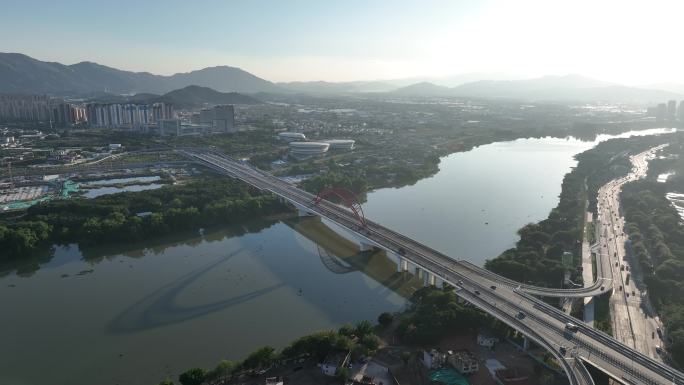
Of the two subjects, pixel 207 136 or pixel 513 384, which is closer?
pixel 513 384

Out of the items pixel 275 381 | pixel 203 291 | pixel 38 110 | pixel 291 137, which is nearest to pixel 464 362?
pixel 275 381

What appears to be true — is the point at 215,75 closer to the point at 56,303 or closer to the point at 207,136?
the point at 207,136

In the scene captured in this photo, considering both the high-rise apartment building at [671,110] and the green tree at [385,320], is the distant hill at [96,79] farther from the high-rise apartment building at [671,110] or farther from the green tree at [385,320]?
the green tree at [385,320]

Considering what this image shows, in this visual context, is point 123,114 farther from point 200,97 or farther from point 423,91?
point 423,91

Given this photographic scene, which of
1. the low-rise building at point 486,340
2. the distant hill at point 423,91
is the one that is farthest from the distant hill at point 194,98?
the distant hill at point 423,91

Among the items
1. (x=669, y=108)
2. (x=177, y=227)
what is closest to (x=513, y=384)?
(x=177, y=227)

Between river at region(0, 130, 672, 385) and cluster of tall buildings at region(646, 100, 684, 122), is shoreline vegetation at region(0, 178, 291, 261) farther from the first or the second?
cluster of tall buildings at region(646, 100, 684, 122)

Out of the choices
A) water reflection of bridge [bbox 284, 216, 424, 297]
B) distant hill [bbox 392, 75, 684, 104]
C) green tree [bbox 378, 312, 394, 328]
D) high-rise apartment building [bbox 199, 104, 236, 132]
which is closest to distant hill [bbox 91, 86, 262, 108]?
high-rise apartment building [bbox 199, 104, 236, 132]
